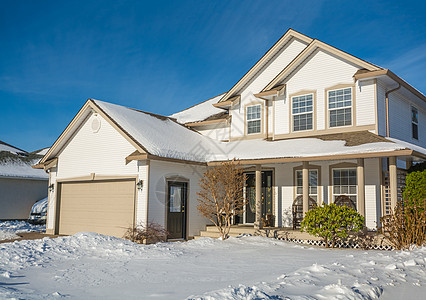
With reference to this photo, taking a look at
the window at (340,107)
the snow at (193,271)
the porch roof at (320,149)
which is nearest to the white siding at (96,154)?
the porch roof at (320,149)

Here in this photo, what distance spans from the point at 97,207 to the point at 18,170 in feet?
37.8

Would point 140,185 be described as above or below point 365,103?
below

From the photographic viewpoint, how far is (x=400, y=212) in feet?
40.0

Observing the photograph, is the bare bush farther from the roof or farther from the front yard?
the roof

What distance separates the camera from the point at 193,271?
8.87 metres

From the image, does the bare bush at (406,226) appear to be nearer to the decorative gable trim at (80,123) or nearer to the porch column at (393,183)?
the porch column at (393,183)

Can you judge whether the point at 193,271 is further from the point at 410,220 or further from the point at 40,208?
the point at 40,208

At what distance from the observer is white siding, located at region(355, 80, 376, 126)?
14898mm

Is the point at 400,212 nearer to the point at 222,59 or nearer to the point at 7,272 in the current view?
the point at 7,272

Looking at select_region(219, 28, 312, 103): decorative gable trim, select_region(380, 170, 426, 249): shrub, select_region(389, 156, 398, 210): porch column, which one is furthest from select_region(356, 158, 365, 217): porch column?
select_region(219, 28, 312, 103): decorative gable trim

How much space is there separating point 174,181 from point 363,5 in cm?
926

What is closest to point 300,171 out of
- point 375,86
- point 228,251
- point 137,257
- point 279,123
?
point 279,123

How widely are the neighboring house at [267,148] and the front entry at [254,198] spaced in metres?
0.04

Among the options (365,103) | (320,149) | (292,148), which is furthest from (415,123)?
(292,148)
